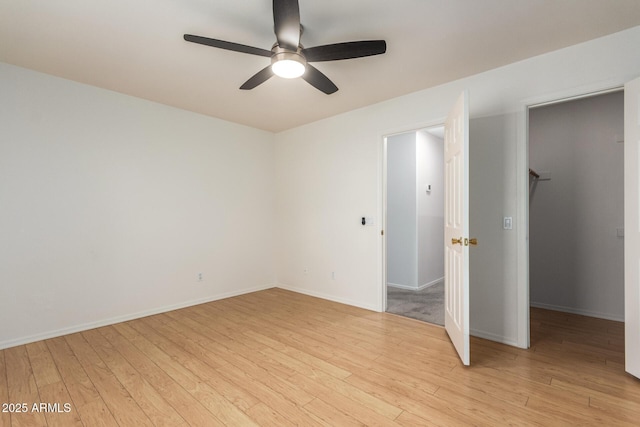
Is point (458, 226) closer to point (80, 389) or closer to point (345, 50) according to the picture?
point (345, 50)

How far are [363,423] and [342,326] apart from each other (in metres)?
1.51

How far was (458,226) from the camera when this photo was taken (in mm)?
2469

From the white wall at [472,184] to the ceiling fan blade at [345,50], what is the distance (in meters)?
1.49

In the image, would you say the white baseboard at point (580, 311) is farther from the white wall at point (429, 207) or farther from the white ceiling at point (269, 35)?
the white ceiling at point (269, 35)

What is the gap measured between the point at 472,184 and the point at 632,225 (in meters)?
1.15

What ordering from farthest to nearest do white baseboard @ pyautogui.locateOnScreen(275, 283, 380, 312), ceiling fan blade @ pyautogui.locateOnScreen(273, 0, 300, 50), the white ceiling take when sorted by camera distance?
1. white baseboard @ pyautogui.locateOnScreen(275, 283, 380, 312)
2. the white ceiling
3. ceiling fan blade @ pyautogui.locateOnScreen(273, 0, 300, 50)

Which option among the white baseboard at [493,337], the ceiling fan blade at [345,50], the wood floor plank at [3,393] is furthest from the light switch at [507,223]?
the wood floor plank at [3,393]

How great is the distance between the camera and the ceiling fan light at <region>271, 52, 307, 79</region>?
2.01m

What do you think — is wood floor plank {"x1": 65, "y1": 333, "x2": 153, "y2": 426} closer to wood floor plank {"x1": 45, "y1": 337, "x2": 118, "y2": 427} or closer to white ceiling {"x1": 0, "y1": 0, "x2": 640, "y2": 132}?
wood floor plank {"x1": 45, "y1": 337, "x2": 118, "y2": 427}

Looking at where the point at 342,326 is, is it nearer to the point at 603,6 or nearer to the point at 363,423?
the point at 363,423

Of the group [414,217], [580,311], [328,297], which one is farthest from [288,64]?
[580,311]

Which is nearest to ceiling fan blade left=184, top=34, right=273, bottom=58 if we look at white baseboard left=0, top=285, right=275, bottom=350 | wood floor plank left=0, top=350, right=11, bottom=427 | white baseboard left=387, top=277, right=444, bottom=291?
wood floor plank left=0, top=350, right=11, bottom=427

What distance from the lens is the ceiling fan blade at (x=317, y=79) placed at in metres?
2.28

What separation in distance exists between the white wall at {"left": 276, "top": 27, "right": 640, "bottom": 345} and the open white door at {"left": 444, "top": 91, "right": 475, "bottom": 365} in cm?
31
